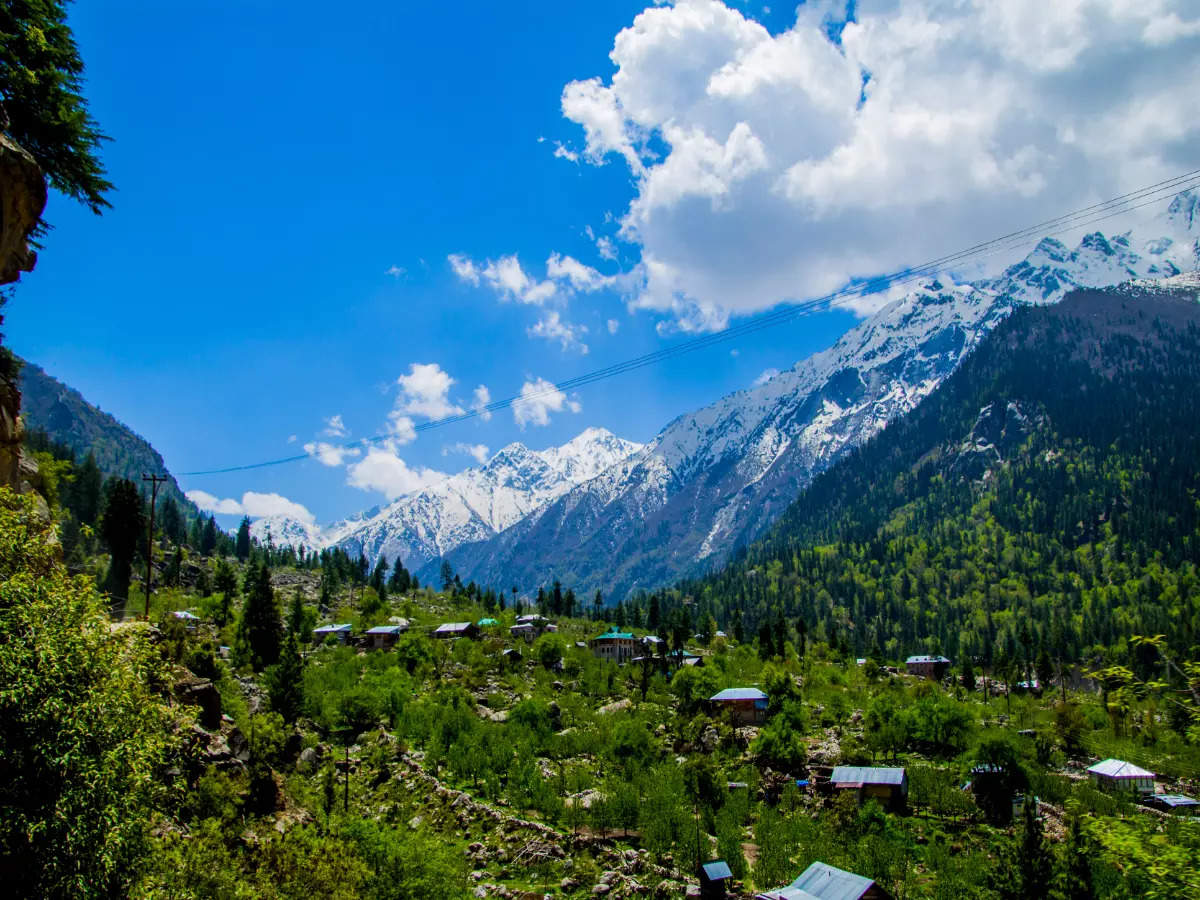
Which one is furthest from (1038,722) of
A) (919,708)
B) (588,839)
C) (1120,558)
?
(1120,558)

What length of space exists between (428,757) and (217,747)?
83.6 ft

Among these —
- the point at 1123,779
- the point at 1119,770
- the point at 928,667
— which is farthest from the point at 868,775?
the point at 928,667

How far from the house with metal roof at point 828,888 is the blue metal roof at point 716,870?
1974 mm

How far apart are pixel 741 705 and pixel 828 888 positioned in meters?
41.1

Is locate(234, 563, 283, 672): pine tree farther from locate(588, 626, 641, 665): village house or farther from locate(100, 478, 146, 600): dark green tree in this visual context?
locate(588, 626, 641, 665): village house

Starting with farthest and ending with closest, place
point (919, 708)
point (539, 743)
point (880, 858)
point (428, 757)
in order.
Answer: point (919, 708) → point (539, 743) → point (428, 757) → point (880, 858)

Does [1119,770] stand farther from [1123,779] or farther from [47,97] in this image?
[47,97]

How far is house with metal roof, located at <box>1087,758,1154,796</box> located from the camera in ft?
185

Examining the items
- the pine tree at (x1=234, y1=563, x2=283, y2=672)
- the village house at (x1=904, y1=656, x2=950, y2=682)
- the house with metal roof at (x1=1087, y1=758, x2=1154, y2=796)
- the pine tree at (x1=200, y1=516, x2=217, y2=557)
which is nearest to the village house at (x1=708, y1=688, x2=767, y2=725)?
the house with metal roof at (x1=1087, y1=758, x2=1154, y2=796)

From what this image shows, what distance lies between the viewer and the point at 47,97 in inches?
948

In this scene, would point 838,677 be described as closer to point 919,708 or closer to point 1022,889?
point 919,708

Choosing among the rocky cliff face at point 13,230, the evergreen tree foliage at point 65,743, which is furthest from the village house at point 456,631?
the evergreen tree foliage at point 65,743

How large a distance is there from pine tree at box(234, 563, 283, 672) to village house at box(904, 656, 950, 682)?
113 m

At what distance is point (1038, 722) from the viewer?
79.7 m
